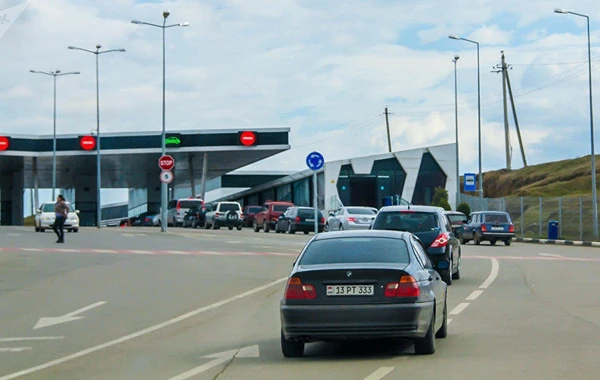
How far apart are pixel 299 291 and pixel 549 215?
4591 cm

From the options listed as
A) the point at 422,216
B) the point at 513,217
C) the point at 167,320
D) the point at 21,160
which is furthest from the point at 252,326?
the point at 21,160

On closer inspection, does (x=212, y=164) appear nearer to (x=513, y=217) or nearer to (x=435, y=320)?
(x=513, y=217)

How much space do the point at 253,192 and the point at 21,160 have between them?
19638 millimetres

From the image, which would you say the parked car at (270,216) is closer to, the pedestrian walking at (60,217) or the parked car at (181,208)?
the parked car at (181,208)

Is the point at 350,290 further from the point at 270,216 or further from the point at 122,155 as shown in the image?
the point at 122,155

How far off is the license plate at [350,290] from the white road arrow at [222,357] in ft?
4.12

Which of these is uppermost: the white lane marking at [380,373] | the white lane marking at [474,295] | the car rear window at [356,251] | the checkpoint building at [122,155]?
Answer: the checkpoint building at [122,155]

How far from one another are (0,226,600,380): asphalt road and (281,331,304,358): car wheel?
0.66ft

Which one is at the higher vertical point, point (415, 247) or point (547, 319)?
point (415, 247)

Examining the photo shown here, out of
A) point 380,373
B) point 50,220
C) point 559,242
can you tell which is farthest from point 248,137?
point 380,373

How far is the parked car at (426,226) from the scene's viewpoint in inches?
810

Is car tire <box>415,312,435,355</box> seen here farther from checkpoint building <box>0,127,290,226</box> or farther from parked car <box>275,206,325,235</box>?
checkpoint building <box>0,127,290,226</box>

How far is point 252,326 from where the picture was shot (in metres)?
14.6

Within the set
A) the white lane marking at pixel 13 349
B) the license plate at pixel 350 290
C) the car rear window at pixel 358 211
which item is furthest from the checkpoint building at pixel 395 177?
the license plate at pixel 350 290
